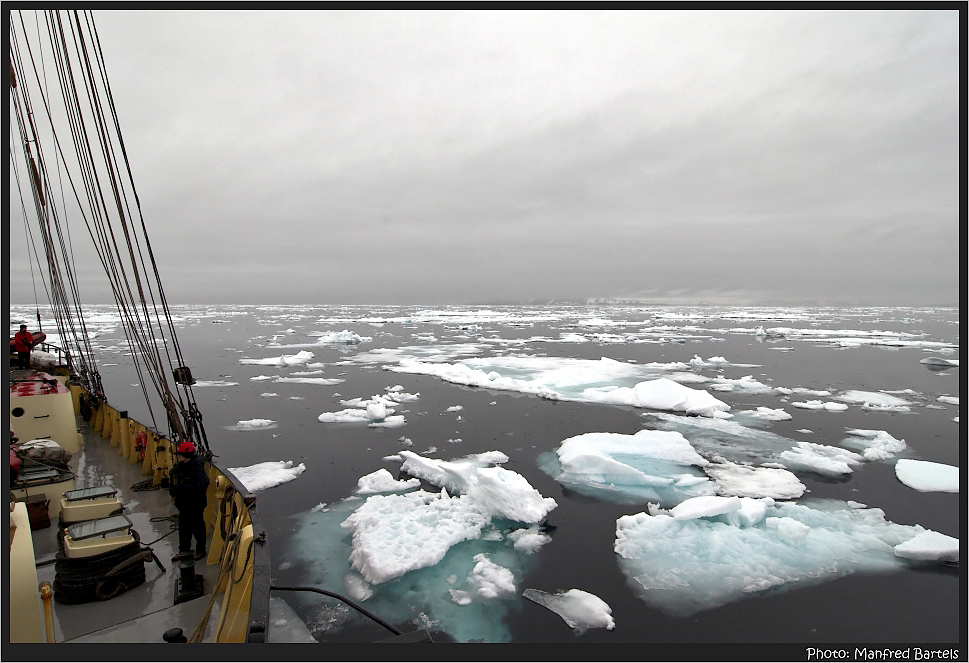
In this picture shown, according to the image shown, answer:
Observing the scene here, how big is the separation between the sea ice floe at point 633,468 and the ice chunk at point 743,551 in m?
1.15

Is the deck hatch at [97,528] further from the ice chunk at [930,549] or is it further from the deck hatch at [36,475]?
the ice chunk at [930,549]

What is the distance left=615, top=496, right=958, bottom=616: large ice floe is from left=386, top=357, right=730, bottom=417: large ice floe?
6281 millimetres

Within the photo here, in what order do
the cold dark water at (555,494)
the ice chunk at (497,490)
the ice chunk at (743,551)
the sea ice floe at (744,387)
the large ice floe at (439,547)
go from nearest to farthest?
1. the cold dark water at (555,494)
2. the large ice floe at (439,547)
3. the ice chunk at (743,551)
4. the ice chunk at (497,490)
5. the sea ice floe at (744,387)

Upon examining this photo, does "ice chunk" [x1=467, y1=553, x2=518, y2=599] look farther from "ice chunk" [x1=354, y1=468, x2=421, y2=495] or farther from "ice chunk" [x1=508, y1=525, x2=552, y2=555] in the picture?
"ice chunk" [x1=354, y1=468, x2=421, y2=495]

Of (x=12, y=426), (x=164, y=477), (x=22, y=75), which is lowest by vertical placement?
(x=164, y=477)

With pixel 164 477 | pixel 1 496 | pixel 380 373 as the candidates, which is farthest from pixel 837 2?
pixel 380 373

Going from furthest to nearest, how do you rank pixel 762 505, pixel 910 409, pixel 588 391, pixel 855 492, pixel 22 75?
pixel 588 391 → pixel 910 409 → pixel 855 492 → pixel 22 75 → pixel 762 505

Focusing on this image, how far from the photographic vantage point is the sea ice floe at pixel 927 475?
7629mm

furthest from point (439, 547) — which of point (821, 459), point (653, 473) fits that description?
point (821, 459)

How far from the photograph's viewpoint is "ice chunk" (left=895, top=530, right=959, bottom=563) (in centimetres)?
553

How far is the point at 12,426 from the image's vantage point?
5.21 m

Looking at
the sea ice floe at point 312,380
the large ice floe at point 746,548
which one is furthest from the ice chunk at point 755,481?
the sea ice floe at point 312,380

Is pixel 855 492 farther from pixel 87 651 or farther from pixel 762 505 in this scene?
pixel 87 651

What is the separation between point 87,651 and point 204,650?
58 cm
